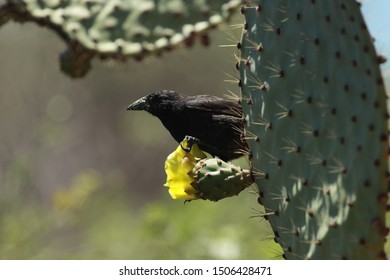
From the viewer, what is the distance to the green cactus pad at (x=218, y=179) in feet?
7.05

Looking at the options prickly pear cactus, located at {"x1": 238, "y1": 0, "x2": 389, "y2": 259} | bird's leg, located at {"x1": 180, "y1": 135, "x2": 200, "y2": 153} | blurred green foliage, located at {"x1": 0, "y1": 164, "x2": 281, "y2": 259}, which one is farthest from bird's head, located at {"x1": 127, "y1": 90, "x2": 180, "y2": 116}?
blurred green foliage, located at {"x1": 0, "y1": 164, "x2": 281, "y2": 259}

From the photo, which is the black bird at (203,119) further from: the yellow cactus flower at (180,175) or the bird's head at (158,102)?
the yellow cactus flower at (180,175)

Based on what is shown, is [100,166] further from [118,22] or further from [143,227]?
[118,22]

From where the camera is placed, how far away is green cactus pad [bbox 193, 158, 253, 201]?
2.15 meters

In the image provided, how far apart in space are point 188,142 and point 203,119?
8.5 inches

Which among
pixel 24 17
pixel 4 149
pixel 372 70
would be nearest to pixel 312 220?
pixel 372 70

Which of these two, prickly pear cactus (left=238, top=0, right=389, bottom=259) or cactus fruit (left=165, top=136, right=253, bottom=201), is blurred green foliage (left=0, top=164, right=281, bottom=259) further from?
prickly pear cactus (left=238, top=0, right=389, bottom=259)

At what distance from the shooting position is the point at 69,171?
7.98 m

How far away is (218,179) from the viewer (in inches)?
84.6

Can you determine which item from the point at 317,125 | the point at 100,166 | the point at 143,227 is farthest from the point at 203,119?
the point at 100,166

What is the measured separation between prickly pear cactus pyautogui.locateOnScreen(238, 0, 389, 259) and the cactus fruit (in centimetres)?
9

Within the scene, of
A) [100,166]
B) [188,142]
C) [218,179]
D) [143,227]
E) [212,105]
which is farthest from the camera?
[100,166]
